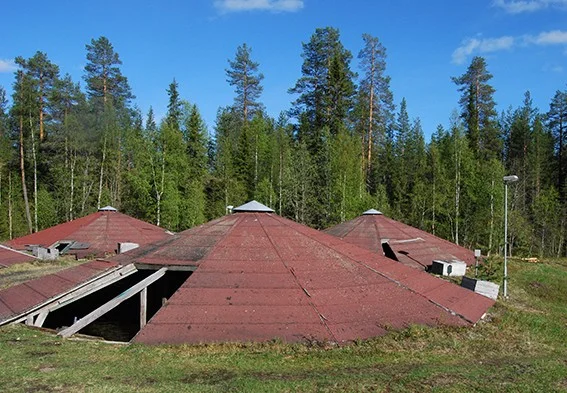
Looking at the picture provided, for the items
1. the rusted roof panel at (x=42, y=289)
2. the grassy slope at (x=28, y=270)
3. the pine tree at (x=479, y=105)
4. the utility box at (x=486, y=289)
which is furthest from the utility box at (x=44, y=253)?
the pine tree at (x=479, y=105)

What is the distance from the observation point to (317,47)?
1833 inches

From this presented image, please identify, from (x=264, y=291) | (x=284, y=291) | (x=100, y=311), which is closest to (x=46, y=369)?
(x=100, y=311)

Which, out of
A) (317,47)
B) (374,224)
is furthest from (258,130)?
(374,224)

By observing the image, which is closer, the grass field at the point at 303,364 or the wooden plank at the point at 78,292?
the grass field at the point at 303,364

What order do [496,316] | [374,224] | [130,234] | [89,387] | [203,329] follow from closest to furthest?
[89,387] → [203,329] → [496,316] → [374,224] → [130,234]

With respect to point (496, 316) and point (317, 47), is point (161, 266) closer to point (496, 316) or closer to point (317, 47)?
point (496, 316)

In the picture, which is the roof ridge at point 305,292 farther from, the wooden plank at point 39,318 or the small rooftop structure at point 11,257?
the small rooftop structure at point 11,257

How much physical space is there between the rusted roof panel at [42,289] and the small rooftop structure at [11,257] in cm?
1001

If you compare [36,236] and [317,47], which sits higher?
[317,47]

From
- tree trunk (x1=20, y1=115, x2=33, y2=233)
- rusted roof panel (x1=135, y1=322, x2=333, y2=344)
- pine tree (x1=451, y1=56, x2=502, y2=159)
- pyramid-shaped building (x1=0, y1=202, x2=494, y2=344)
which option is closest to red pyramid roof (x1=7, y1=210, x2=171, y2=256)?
tree trunk (x1=20, y1=115, x2=33, y2=233)

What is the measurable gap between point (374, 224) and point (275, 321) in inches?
675

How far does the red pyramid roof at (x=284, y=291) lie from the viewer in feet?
33.5

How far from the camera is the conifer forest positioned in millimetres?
36688

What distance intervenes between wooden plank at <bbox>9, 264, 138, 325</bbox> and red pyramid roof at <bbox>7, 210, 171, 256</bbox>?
48.8 ft
